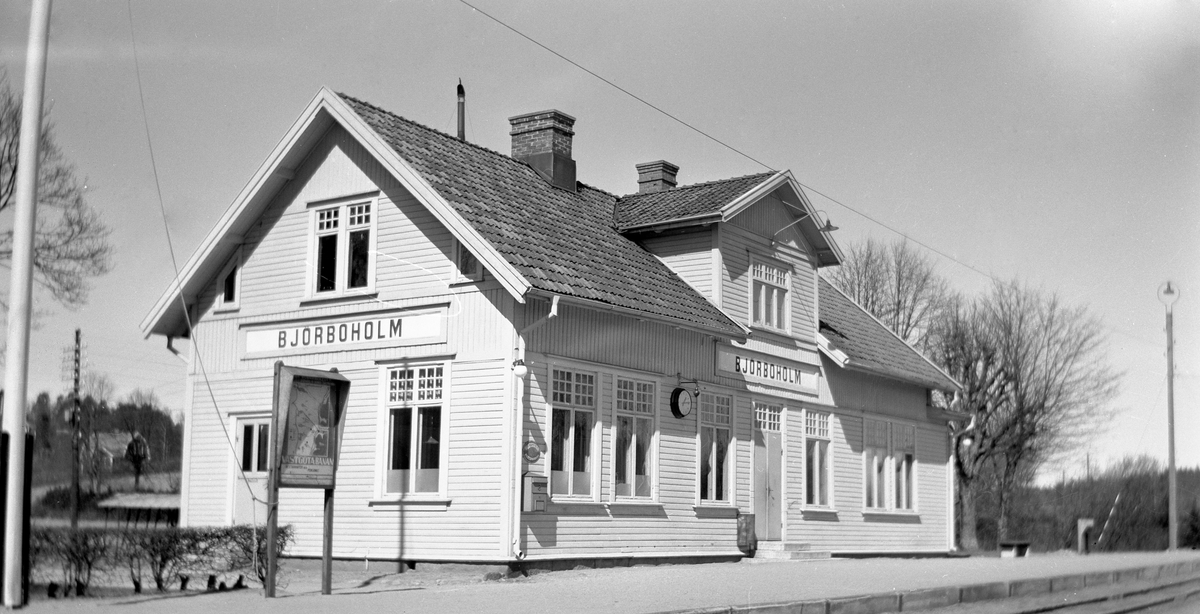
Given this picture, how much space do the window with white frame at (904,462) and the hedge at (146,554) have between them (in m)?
18.4

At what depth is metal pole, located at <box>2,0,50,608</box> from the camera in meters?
12.2

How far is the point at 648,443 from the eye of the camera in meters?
22.5

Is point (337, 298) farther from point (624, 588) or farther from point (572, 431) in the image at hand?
point (624, 588)

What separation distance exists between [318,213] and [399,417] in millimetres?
4056

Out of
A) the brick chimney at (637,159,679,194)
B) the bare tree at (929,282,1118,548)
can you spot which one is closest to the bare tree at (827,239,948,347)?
the bare tree at (929,282,1118,548)

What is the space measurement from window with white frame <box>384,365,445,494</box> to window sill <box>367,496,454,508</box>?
0.18 m

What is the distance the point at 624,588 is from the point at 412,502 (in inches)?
186

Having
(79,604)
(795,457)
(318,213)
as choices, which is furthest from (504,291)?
(795,457)

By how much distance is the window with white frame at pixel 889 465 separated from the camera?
30281mm

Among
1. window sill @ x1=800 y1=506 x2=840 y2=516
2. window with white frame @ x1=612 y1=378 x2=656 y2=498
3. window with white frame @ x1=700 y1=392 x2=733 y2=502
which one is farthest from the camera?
window sill @ x1=800 y1=506 x2=840 y2=516

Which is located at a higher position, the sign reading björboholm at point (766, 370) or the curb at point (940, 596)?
the sign reading björboholm at point (766, 370)

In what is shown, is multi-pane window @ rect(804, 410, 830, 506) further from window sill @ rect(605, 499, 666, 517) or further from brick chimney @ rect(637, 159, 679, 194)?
brick chimney @ rect(637, 159, 679, 194)

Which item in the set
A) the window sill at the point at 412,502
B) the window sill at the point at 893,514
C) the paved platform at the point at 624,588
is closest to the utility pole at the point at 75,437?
the paved platform at the point at 624,588

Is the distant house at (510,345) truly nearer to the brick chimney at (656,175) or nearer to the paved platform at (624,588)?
the paved platform at (624,588)
